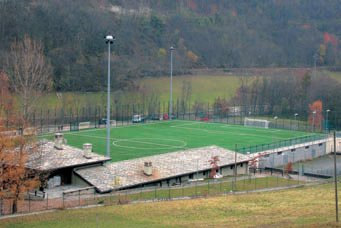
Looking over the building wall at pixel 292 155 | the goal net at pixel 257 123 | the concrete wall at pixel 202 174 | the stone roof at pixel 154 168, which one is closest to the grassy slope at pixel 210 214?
the stone roof at pixel 154 168

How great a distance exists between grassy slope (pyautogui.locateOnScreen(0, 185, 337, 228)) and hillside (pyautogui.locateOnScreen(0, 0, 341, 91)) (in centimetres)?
5835

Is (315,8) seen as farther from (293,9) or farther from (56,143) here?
(56,143)

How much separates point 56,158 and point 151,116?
3762 centimetres

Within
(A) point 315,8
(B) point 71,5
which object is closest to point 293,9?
(A) point 315,8

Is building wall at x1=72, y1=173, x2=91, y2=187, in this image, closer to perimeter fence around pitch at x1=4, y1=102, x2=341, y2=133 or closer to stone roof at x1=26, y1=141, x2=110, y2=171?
stone roof at x1=26, y1=141, x2=110, y2=171

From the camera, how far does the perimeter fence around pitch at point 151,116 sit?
67.3 metres

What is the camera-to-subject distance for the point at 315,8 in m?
167

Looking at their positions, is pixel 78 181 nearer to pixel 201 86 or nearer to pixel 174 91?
pixel 174 91

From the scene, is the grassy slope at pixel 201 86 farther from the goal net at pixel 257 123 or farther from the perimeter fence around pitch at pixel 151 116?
the goal net at pixel 257 123

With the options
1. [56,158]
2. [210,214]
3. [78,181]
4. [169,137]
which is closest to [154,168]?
[78,181]

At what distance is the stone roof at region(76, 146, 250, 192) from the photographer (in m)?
36.2

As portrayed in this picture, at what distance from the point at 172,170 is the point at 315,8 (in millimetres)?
135673

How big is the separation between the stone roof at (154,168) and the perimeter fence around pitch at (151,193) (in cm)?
76

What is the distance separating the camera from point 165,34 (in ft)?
436
